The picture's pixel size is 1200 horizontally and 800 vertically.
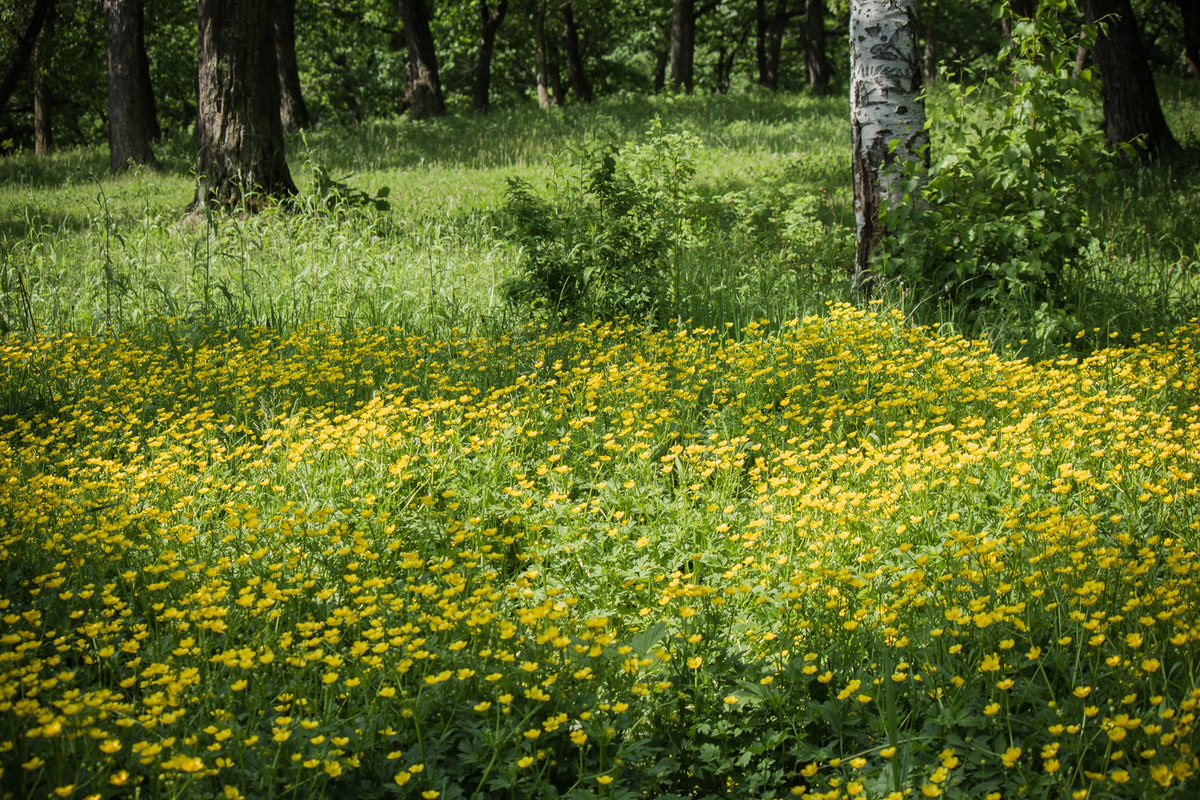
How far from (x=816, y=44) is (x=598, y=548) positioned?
25.2m

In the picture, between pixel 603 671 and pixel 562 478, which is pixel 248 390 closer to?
pixel 562 478

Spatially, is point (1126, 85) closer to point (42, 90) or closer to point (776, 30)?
point (776, 30)

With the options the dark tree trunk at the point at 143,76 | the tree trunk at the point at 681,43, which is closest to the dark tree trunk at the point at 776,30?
the tree trunk at the point at 681,43

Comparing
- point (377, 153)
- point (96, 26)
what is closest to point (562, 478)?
point (377, 153)

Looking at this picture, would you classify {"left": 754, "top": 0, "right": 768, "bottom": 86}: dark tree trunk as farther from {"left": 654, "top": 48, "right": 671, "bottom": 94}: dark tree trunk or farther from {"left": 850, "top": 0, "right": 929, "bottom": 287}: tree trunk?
{"left": 850, "top": 0, "right": 929, "bottom": 287}: tree trunk

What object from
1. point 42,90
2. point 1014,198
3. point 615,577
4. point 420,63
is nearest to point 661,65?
point 420,63

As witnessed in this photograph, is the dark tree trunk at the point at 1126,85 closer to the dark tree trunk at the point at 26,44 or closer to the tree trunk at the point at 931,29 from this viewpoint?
the tree trunk at the point at 931,29

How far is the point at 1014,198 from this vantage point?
543 centimetres

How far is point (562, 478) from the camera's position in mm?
3627

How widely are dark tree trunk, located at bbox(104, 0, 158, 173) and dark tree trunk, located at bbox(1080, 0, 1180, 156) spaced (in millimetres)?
14224

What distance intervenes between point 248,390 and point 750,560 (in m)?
3.03

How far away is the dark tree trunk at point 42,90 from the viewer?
19.0 m

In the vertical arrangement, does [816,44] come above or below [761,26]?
below

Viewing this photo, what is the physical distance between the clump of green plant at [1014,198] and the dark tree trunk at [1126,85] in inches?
253
